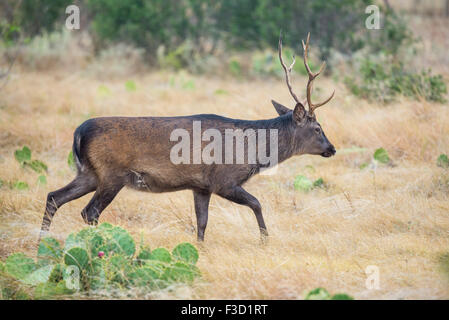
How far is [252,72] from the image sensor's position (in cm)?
1460

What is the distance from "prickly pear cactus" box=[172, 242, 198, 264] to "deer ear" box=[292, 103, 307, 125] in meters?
1.98

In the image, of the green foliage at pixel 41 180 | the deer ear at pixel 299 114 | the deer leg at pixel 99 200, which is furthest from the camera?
the green foliage at pixel 41 180

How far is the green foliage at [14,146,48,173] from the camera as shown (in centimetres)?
758

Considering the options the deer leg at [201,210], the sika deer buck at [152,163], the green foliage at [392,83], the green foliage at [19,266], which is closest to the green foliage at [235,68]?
the green foliage at [392,83]

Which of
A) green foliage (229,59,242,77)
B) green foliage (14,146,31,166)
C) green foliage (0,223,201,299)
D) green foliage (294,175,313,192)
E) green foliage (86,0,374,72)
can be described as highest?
green foliage (86,0,374,72)

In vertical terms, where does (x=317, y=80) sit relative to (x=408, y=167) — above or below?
above

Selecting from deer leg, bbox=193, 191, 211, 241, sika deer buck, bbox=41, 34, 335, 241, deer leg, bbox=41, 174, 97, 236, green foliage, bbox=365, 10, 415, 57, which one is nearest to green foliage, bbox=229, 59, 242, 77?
green foliage, bbox=365, 10, 415, 57

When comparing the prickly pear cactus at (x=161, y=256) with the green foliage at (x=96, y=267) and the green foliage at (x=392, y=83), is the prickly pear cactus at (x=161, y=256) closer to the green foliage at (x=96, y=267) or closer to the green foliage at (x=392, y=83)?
the green foliage at (x=96, y=267)

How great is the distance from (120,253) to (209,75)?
10639 mm

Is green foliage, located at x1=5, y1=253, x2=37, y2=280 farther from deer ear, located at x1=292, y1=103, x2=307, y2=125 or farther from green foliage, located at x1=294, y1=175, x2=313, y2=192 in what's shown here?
green foliage, located at x1=294, y1=175, x2=313, y2=192

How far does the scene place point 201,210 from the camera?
582cm

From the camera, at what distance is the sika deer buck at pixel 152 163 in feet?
18.1
